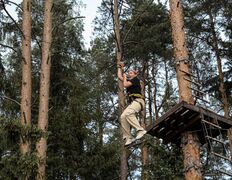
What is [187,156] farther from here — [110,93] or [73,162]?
[110,93]

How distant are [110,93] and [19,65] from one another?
694 centimetres

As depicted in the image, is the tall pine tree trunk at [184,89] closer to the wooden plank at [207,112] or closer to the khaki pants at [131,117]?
the wooden plank at [207,112]

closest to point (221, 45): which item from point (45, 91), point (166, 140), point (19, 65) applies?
point (19, 65)

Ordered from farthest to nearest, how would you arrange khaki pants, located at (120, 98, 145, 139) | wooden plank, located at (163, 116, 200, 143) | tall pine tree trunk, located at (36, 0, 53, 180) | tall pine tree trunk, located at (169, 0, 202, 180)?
tall pine tree trunk, located at (36, 0, 53, 180), khaki pants, located at (120, 98, 145, 139), wooden plank, located at (163, 116, 200, 143), tall pine tree trunk, located at (169, 0, 202, 180)

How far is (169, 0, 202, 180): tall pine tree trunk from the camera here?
23.9 feet

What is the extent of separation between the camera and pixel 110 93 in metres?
24.2

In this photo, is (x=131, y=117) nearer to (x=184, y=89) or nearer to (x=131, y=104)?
(x=131, y=104)

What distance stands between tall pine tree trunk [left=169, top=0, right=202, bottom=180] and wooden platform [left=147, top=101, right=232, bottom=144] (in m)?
0.18

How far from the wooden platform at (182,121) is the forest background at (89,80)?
2806mm

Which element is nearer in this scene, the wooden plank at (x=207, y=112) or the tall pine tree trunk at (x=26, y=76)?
the wooden plank at (x=207, y=112)

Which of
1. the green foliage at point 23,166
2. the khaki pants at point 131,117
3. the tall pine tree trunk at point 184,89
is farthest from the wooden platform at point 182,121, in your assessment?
the green foliage at point 23,166

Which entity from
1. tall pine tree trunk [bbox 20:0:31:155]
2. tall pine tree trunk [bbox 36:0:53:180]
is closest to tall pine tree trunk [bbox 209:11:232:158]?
tall pine tree trunk [bbox 36:0:53:180]

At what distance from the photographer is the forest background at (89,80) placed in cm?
1105

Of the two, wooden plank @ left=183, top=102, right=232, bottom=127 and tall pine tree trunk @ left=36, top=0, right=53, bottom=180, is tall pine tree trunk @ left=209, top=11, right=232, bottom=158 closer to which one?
tall pine tree trunk @ left=36, top=0, right=53, bottom=180
